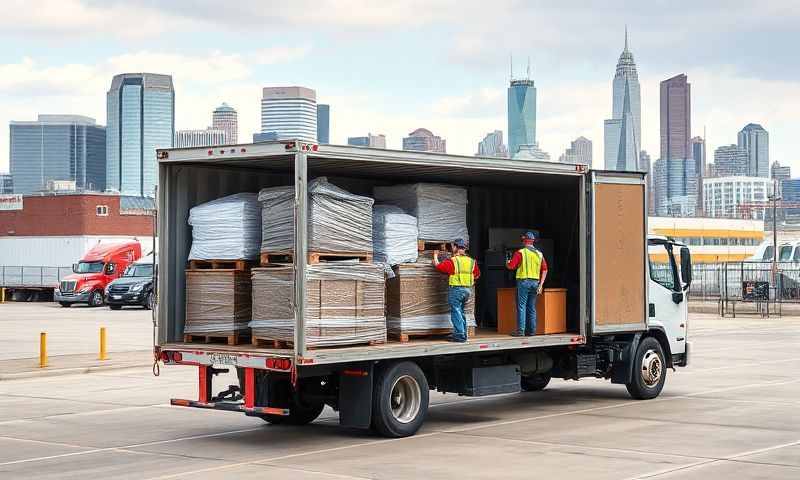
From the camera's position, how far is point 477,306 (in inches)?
694

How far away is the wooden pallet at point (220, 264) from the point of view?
45.5 feet

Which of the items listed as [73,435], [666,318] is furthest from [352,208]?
[666,318]

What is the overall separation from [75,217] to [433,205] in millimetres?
57081

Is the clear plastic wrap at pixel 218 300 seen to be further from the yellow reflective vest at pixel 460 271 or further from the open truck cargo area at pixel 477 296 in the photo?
the yellow reflective vest at pixel 460 271

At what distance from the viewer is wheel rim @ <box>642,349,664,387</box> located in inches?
675

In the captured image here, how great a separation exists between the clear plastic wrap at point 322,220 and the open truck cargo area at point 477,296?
1.12 feet

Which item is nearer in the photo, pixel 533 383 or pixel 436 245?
pixel 436 245

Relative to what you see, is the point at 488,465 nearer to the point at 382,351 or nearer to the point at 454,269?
the point at 382,351

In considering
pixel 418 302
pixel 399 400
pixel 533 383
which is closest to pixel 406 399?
pixel 399 400

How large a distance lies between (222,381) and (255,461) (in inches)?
321

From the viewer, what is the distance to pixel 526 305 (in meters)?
15.6

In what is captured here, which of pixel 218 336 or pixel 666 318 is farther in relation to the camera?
pixel 666 318

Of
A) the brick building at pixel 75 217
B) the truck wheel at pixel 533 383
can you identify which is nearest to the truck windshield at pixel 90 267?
the brick building at pixel 75 217

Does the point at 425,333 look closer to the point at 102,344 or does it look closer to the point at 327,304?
the point at 327,304
